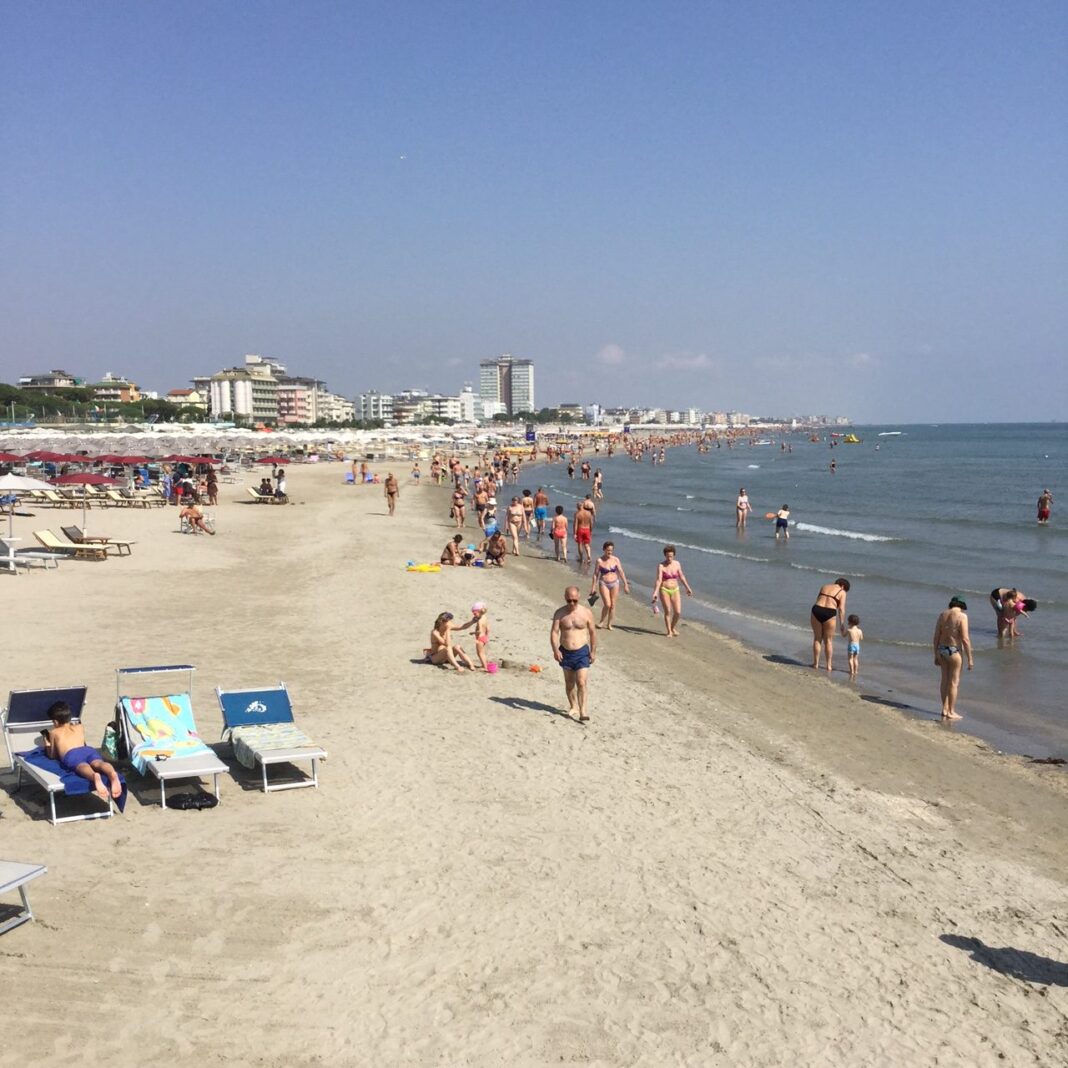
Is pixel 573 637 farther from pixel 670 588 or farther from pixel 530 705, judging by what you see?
pixel 670 588

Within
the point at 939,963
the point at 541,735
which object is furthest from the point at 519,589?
the point at 939,963

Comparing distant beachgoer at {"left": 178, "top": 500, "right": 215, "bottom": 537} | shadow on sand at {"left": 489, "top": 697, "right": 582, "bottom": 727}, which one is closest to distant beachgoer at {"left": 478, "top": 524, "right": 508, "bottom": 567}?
distant beachgoer at {"left": 178, "top": 500, "right": 215, "bottom": 537}

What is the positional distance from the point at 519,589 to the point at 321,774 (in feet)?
31.2

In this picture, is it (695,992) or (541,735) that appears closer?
(695,992)

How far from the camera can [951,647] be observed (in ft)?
32.9

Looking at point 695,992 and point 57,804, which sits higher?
point 57,804

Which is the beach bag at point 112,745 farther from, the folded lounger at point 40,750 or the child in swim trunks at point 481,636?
the child in swim trunks at point 481,636

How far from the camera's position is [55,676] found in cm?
946

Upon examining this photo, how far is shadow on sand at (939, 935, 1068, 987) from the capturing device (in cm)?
501

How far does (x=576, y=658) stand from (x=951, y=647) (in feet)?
13.8

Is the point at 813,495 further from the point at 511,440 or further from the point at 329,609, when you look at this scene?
the point at 511,440

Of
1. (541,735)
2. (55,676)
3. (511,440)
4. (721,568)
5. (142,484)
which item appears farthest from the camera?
(511,440)

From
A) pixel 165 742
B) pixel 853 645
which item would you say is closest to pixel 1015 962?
pixel 165 742

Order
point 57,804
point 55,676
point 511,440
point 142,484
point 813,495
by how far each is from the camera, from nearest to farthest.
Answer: point 57,804 → point 55,676 → point 142,484 → point 813,495 → point 511,440
